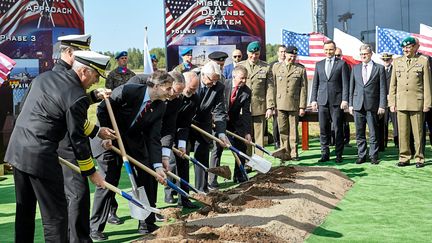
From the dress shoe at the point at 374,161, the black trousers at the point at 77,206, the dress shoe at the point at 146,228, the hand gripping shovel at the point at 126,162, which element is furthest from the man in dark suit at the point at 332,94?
the black trousers at the point at 77,206

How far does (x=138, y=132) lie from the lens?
659cm

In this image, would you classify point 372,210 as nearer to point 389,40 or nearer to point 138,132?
point 138,132

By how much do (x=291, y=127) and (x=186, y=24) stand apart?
3.39 metres

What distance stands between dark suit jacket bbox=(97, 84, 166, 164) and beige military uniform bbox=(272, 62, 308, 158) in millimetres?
5440

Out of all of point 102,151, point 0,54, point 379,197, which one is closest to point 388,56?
point 379,197

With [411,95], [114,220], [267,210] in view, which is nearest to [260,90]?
[411,95]

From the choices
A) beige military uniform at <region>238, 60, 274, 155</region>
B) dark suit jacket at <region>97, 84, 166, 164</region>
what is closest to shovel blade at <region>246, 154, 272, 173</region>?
beige military uniform at <region>238, 60, 274, 155</region>

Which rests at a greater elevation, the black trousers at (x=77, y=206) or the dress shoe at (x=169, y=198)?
the black trousers at (x=77, y=206)

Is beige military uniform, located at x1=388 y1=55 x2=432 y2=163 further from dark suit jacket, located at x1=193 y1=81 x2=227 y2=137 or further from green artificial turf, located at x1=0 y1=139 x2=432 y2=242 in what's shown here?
dark suit jacket, located at x1=193 y1=81 x2=227 y2=137

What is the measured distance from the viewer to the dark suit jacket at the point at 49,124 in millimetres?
4648

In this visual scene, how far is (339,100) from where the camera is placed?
37.9ft

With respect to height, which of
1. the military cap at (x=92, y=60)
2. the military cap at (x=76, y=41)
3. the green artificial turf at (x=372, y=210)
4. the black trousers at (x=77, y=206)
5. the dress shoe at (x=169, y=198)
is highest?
the military cap at (x=76, y=41)

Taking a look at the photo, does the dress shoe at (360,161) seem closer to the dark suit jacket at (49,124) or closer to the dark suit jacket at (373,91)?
the dark suit jacket at (373,91)

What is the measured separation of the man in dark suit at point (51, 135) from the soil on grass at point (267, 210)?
1130mm
